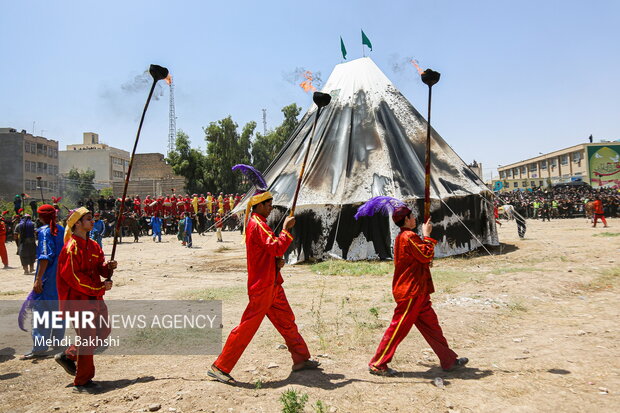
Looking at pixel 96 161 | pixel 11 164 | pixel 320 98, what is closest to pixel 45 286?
pixel 320 98

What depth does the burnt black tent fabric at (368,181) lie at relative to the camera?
11.8 m

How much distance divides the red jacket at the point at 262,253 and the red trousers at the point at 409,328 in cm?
118

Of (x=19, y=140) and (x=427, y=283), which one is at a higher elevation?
(x=19, y=140)

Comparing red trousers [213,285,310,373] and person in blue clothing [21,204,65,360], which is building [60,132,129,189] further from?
red trousers [213,285,310,373]

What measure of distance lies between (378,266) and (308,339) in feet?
18.5

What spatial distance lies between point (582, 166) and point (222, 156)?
158 feet

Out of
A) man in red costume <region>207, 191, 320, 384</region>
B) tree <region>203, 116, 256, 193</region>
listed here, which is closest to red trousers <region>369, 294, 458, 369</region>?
man in red costume <region>207, 191, 320, 384</region>

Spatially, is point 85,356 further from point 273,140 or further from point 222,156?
point 273,140

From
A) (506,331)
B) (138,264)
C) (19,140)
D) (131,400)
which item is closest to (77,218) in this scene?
(131,400)

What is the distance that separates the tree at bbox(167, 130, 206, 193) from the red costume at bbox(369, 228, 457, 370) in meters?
33.9

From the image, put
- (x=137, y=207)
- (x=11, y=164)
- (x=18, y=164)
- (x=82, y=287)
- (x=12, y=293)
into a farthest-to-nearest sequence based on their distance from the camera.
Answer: (x=18, y=164)
(x=11, y=164)
(x=137, y=207)
(x=12, y=293)
(x=82, y=287)

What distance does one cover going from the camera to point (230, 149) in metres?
36.7

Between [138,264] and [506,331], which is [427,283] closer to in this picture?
[506,331]

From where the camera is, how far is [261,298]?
3.85 m
